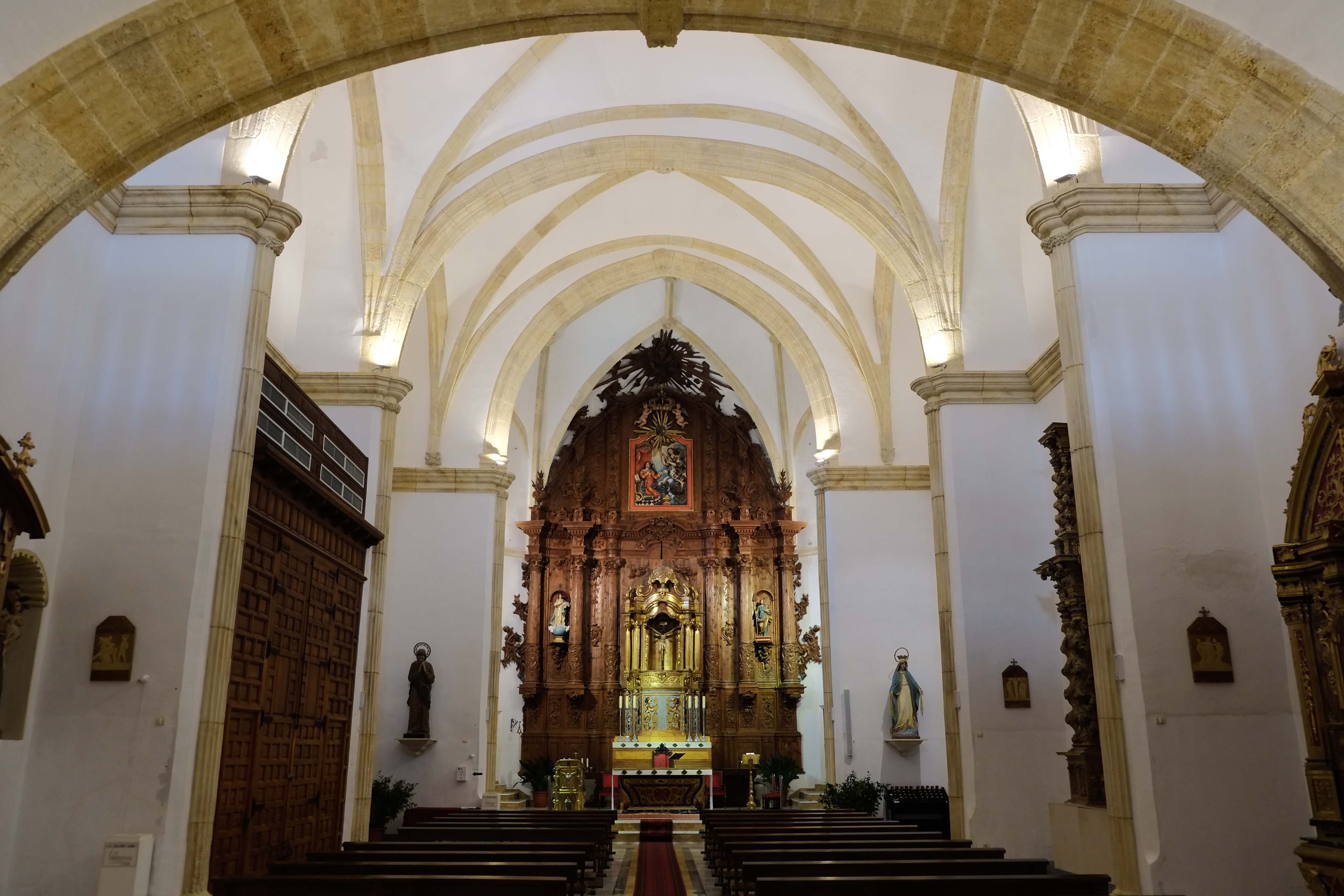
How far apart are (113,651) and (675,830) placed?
1176 centimetres

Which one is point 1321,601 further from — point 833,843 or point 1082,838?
point 833,843

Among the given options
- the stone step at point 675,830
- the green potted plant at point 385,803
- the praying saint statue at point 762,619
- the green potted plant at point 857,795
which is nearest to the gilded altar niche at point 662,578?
the praying saint statue at point 762,619

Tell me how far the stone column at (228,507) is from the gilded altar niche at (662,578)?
1436 centimetres

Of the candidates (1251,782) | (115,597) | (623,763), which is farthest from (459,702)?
(1251,782)

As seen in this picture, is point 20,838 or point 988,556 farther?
point 988,556

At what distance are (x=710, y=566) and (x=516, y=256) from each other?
8.92 m

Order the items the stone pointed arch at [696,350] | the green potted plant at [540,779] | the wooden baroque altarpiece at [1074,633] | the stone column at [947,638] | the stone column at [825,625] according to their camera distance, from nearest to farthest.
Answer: the wooden baroque altarpiece at [1074,633], the stone column at [947,638], the stone column at [825,625], the green potted plant at [540,779], the stone pointed arch at [696,350]

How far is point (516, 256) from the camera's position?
1698 centimetres

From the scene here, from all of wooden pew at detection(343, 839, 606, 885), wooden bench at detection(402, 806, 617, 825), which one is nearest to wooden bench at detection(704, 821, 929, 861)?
wooden pew at detection(343, 839, 606, 885)

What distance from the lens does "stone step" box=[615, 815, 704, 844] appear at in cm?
1667

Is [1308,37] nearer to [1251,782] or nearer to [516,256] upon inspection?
[1251,782]

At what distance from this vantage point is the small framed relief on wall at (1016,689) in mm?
11680

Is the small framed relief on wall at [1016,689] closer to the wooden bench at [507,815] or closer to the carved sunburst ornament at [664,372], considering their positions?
the wooden bench at [507,815]

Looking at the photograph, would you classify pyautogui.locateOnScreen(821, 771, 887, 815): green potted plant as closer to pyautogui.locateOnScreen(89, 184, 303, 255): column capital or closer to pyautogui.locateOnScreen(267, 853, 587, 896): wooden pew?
pyautogui.locateOnScreen(267, 853, 587, 896): wooden pew
